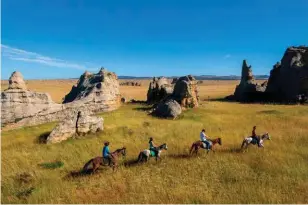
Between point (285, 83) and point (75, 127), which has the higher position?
point (285, 83)

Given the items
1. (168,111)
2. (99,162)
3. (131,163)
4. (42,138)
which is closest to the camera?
(99,162)

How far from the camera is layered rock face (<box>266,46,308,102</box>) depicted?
2030 inches

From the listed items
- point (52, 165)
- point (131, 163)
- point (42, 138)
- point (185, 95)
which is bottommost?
point (52, 165)

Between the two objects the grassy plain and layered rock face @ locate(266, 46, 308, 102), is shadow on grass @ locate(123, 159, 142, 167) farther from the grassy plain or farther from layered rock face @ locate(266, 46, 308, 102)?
layered rock face @ locate(266, 46, 308, 102)

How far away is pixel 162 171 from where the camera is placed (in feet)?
58.7

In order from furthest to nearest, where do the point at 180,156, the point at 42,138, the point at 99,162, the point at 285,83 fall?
the point at 285,83 < the point at 42,138 < the point at 180,156 < the point at 99,162

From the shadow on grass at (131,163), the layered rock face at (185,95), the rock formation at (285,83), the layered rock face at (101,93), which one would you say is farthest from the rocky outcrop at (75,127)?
the rock formation at (285,83)

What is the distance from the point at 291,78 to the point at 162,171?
1746 inches

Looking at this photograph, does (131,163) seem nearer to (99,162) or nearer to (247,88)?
(99,162)

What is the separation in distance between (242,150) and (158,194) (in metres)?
9.33

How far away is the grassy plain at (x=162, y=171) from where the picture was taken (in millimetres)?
14766

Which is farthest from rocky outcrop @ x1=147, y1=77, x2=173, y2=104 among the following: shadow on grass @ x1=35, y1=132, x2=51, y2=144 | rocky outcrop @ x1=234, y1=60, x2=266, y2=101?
shadow on grass @ x1=35, y1=132, x2=51, y2=144

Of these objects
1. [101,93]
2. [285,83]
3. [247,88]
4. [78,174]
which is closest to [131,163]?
[78,174]

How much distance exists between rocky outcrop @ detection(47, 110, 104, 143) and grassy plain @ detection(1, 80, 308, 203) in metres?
0.80
